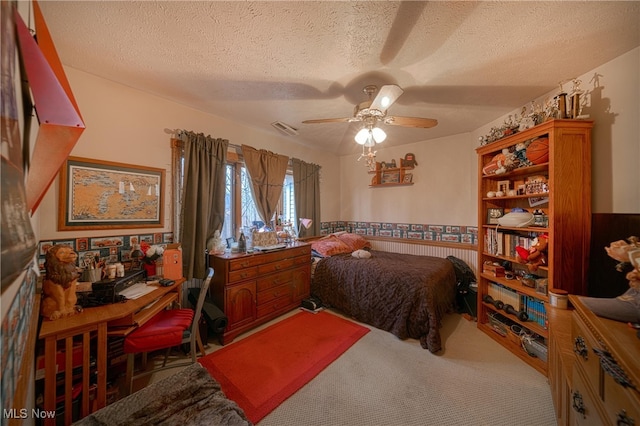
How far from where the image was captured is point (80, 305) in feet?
4.75

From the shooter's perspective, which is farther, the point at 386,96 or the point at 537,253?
the point at 537,253

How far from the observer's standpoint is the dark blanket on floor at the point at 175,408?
120 cm

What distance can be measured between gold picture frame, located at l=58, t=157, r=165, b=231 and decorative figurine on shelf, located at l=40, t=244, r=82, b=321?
2.18 ft

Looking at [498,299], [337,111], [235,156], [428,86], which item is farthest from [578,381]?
[235,156]

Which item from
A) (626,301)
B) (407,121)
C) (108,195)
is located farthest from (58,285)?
(626,301)

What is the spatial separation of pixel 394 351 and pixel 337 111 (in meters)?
2.58

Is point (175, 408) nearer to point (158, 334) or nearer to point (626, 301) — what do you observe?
point (158, 334)

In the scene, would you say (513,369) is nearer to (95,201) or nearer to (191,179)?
(191,179)

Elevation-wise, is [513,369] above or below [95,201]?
below

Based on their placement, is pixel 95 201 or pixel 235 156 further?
pixel 235 156

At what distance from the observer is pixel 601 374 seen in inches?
33.6

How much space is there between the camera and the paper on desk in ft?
5.26

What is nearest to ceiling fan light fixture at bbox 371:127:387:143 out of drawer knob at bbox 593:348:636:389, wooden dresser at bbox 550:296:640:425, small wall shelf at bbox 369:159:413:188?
wooden dresser at bbox 550:296:640:425

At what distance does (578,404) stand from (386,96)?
1967 mm
